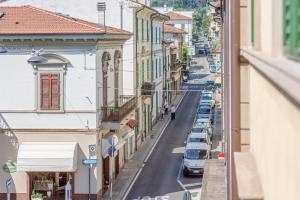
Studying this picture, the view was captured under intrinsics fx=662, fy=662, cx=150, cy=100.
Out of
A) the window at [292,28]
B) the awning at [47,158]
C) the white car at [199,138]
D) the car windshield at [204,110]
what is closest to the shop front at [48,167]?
the awning at [47,158]

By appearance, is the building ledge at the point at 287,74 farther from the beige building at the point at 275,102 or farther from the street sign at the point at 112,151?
the street sign at the point at 112,151

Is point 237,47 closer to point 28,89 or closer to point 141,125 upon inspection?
point 28,89

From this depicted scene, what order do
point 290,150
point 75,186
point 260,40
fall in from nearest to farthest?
point 290,150 → point 260,40 → point 75,186

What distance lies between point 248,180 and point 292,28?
2.05 metres

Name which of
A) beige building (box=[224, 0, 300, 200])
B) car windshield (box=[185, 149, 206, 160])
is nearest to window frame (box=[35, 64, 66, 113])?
car windshield (box=[185, 149, 206, 160])

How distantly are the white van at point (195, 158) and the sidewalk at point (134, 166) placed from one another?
99.4 inches

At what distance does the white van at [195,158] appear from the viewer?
33.1 metres

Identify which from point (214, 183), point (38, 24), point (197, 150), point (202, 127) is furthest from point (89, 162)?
point (202, 127)

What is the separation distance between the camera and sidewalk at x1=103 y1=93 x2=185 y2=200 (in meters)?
29.4

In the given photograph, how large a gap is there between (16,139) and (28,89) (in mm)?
2196

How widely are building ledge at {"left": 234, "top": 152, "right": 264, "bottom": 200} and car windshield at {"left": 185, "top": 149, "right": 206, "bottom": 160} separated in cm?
2942

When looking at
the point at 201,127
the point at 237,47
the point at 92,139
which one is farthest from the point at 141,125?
the point at 237,47

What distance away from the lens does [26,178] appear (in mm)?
27656

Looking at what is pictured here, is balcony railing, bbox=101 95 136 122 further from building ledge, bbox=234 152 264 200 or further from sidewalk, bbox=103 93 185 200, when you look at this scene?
building ledge, bbox=234 152 264 200
